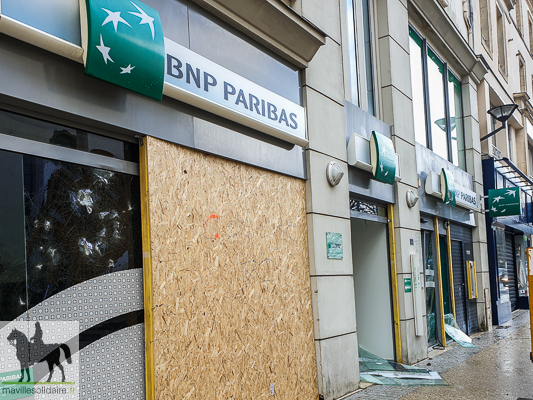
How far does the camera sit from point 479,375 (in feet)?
27.6

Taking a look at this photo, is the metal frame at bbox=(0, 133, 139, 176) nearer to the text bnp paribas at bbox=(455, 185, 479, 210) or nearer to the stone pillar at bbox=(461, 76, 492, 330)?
the text bnp paribas at bbox=(455, 185, 479, 210)

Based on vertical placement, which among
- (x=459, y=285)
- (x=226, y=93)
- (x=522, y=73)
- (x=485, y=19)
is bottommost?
(x=459, y=285)

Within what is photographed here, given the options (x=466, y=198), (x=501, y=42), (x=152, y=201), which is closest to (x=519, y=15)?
(x=501, y=42)

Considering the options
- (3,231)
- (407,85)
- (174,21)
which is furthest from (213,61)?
(407,85)

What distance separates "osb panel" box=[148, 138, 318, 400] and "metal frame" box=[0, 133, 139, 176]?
10.3 inches

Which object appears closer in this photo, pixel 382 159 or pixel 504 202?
pixel 382 159

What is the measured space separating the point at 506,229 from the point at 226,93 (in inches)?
672

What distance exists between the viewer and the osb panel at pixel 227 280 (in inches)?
193

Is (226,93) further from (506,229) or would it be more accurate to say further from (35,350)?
(506,229)

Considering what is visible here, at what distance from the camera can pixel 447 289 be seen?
1277 cm

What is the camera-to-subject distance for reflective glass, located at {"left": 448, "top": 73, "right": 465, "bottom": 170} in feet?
Result: 49.5

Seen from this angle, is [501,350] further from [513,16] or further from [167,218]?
[513,16]

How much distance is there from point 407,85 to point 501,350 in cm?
581

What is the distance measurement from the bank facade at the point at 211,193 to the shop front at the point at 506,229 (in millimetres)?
6575
